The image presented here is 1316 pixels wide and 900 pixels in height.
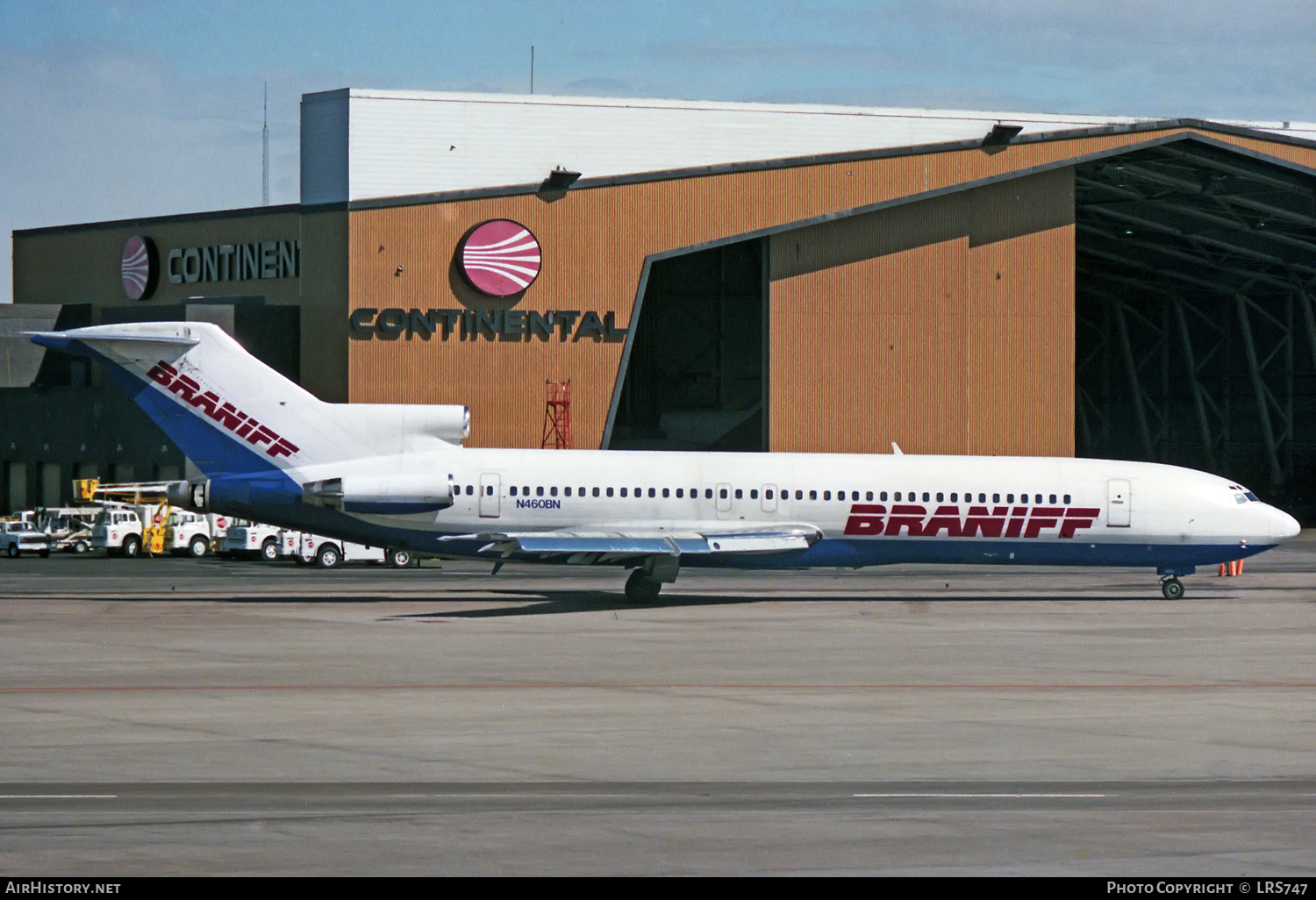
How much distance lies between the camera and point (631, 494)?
37.0 meters

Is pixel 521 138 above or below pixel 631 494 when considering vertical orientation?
above

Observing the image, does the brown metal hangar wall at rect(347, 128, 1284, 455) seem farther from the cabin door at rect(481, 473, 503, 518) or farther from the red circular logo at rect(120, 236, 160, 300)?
the cabin door at rect(481, 473, 503, 518)

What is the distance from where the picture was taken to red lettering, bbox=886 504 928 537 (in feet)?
122

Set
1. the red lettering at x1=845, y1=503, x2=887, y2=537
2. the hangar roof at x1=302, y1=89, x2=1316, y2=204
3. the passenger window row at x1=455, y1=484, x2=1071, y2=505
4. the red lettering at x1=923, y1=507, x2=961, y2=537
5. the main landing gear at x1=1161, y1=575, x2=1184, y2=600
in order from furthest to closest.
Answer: the hangar roof at x1=302, y1=89, x2=1316, y2=204 → the main landing gear at x1=1161, y1=575, x2=1184, y2=600 → the red lettering at x1=923, y1=507, x2=961, y2=537 → the red lettering at x1=845, y1=503, x2=887, y2=537 → the passenger window row at x1=455, y1=484, x2=1071, y2=505

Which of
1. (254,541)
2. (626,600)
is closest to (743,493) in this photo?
(626,600)

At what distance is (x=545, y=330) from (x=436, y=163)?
22.8 ft

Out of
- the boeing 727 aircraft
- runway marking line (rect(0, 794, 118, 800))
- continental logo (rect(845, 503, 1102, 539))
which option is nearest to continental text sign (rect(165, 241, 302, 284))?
the boeing 727 aircraft

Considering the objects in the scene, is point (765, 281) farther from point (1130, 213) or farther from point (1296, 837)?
point (1296, 837)

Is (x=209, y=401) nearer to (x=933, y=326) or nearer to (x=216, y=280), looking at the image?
(x=933, y=326)

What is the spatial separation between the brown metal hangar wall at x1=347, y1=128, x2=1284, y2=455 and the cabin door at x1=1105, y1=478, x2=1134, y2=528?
2235cm

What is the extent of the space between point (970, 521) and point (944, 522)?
0.63 m

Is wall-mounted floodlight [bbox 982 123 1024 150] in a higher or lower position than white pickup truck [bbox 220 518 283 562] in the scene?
higher

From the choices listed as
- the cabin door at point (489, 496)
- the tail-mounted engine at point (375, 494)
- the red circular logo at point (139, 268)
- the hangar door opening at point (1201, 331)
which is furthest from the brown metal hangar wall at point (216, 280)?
the hangar door opening at point (1201, 331)

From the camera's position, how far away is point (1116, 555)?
125 ft
